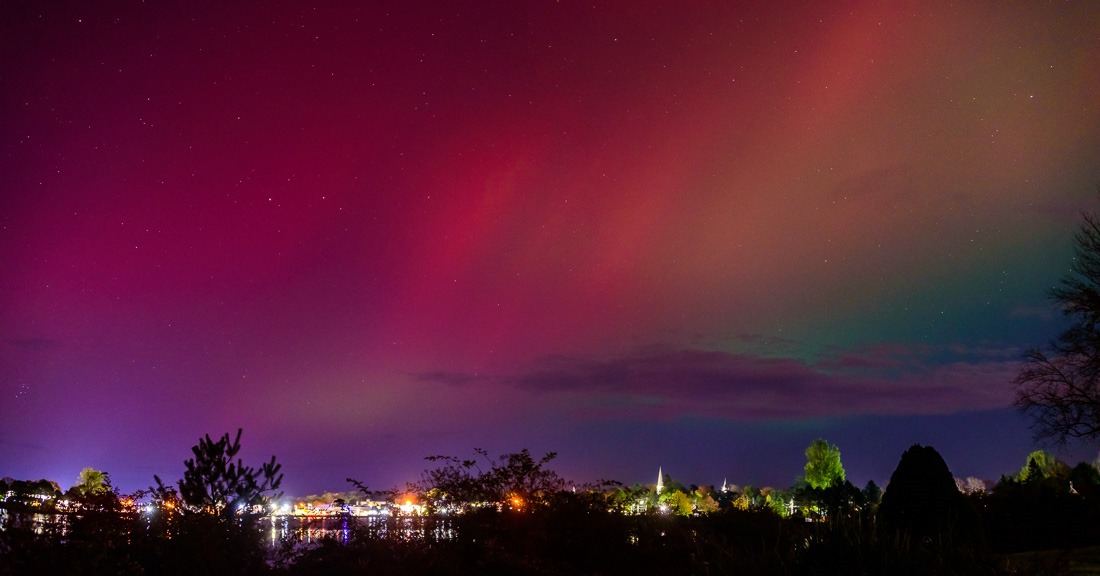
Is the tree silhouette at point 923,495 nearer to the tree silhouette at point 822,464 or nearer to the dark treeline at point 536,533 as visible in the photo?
the dark treeline at point 536,533

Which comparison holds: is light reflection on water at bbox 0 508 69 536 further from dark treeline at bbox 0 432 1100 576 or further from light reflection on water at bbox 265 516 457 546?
light reflection on water at bbox 265 516 457 546

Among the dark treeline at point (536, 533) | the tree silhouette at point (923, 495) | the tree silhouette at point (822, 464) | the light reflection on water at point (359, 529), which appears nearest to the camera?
the dark treeline at point (536, 533)

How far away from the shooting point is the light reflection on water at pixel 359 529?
49.6ft

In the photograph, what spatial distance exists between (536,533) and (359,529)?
4.84 metres

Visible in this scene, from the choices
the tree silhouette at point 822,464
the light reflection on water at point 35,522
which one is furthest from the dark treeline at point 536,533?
the tree silhouette at point 822,464

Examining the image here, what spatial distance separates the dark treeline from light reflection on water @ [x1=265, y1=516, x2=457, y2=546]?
6 centimetres

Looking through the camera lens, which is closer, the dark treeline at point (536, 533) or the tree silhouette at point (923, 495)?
the dark treeline at point (536, 533)

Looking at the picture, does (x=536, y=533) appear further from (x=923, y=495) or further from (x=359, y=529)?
(x=923, y=495)

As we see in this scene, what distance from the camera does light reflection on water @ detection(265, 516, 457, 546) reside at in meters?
15.1

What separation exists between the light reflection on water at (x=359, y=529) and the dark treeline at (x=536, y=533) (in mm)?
63

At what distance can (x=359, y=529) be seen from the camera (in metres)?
15.4

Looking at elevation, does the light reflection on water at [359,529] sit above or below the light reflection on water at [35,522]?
below

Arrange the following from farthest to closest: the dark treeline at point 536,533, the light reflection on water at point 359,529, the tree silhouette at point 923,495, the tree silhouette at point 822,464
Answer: the tree silhouette at point 822,464 < the tree silhouette at point 923,495 < the light reflection on water at point 359,529 < the dark treeline at point 536,533

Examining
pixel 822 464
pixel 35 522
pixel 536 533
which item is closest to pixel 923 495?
pixel 536 533
